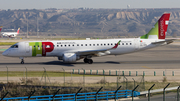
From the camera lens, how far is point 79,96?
21.5 meters

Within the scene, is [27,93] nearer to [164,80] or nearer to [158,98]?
[158,98]

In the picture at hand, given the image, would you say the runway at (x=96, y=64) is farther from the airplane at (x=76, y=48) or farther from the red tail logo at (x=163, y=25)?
the red tail logo at (x=163, y=25)

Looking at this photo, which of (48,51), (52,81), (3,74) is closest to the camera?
(52,81)

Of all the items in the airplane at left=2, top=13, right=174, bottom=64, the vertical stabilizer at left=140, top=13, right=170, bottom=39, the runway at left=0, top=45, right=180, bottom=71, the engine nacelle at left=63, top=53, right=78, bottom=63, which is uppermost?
the vertical stabilizer at left=140, top=13, right=170, bottom=39

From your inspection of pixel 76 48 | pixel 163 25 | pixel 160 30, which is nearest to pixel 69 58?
pixel 76 48

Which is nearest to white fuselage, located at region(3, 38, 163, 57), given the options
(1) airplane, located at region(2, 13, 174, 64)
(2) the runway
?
(1) airplane, located at region(2, 13, 174, 64)

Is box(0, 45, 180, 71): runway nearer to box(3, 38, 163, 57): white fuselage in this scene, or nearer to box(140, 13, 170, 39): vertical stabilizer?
box(3, 38, 163, 57): white fuselage

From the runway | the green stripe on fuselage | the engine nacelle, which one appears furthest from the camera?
the green stripe on fuselage

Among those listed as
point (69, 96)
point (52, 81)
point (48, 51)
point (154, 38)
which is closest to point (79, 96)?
point (69, 96)

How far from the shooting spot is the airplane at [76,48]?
4659 cm

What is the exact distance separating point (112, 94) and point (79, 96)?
2870mm

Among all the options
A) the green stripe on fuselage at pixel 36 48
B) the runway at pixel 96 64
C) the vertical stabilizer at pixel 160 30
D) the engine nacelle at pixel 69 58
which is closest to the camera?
the runway at pixel 96 64

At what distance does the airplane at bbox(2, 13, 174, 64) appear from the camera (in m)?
46.6

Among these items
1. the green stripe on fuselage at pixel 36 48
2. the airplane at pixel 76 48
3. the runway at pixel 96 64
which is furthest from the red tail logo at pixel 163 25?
the green stripe on fuselage at pixel 36 48
